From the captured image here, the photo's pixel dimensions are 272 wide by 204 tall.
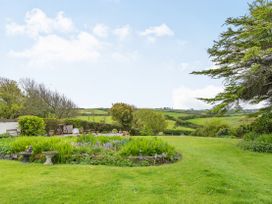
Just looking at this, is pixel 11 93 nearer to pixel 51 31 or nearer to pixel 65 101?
pixel 65 101

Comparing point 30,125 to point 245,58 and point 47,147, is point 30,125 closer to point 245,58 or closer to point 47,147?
point 47,147

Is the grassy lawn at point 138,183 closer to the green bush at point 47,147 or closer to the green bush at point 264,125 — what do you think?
the green bush at point 47,147

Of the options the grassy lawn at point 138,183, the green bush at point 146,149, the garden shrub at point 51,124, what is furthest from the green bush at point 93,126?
the green bush at point 146,149

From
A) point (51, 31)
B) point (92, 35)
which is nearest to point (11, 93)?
point (51, 31)

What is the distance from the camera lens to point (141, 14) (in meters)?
13.9

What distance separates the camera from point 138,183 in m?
5.75

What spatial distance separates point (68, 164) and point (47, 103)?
25.9 m

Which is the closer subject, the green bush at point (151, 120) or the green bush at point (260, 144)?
the green bush at point (260, 144)

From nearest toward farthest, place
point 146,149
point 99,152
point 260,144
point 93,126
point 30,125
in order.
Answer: point 146,149 → point 99,152 → point 260,144 → point 30,125 → point 93,126

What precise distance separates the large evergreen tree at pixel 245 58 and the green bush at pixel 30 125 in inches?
452

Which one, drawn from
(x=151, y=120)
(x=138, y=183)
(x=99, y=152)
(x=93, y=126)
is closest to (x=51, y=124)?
(x=93, y=126)

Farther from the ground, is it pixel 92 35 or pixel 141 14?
pixel 141 14

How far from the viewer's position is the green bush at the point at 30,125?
18312 millimetres

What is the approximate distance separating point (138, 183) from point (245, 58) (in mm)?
6953
